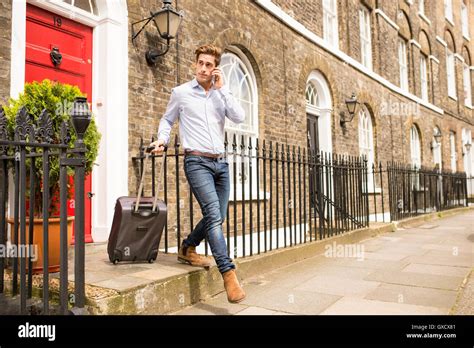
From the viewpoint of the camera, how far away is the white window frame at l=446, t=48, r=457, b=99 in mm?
21672

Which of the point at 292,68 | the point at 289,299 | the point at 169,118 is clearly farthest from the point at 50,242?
the point at 292,68

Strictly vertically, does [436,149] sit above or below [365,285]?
above

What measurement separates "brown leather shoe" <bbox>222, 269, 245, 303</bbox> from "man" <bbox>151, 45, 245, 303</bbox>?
4cm

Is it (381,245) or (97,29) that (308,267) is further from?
(97,29)

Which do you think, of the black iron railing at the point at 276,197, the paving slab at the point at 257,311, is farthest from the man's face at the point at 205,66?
the paving slab at the point at 257,311

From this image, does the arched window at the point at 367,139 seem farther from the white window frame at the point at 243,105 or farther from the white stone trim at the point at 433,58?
the white stone trim at the point at 433,58

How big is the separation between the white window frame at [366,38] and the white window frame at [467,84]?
13.6m

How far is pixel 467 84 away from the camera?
24203 mm

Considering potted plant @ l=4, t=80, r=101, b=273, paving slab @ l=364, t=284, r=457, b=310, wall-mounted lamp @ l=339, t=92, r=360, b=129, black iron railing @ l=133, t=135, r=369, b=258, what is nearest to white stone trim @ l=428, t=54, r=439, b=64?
wall-mounted lamp @ l=339, t=92, r=360, b=129

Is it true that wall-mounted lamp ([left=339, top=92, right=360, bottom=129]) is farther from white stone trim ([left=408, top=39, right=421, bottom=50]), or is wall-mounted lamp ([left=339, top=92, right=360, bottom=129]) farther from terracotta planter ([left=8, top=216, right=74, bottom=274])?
terracotta planter ([left=8, top=216, right=74, bottom=274])

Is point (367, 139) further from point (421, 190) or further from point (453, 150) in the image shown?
point (453, 150)

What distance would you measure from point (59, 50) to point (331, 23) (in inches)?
337

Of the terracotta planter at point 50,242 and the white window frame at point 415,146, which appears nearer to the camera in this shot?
the terracotta planter at point 50,242

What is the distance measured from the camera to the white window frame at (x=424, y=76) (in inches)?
713
